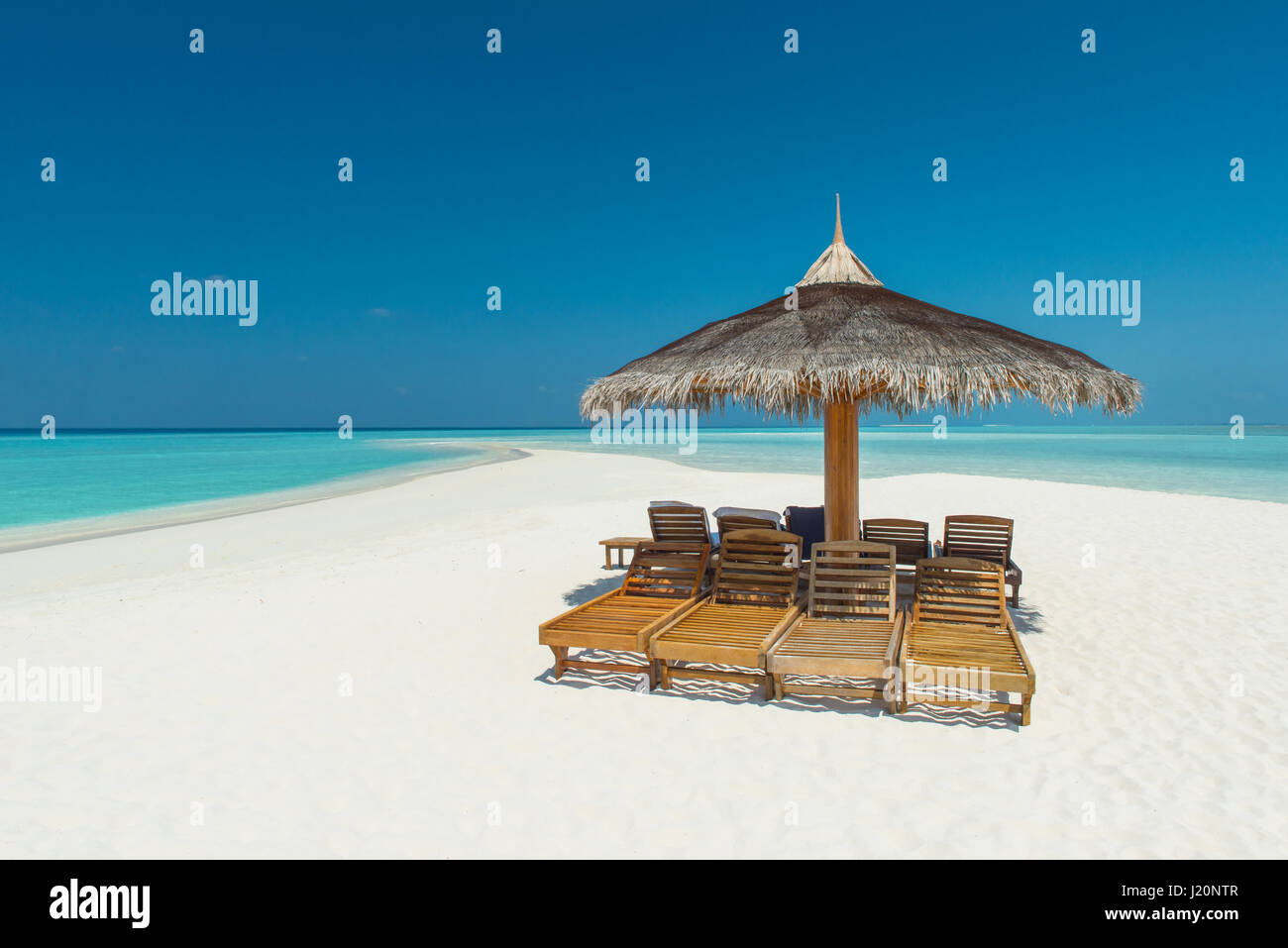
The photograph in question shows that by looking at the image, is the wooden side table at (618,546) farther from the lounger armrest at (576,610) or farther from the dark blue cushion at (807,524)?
the lounger armrest at (576,610)

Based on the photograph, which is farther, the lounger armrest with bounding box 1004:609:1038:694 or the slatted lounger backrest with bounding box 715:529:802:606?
the slatted lounger backrest with bounding box 715:529:802:606

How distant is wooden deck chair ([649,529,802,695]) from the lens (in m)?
4.20

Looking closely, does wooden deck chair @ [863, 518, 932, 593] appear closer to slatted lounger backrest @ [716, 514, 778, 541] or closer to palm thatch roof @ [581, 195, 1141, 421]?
slatted lounger backrest @ [716, 514, 778, 541]

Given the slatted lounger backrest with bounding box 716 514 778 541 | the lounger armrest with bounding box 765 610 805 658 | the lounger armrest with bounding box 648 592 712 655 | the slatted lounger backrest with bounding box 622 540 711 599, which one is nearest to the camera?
the lounger armrest with bounding box 765 610 805 658

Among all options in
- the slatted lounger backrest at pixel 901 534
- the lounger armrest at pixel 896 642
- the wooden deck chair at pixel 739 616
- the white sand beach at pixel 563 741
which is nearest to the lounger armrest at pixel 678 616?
the wooden deck chair at pixel 739 616

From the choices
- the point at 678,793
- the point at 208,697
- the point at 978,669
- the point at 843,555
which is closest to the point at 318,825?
the point at 678,793

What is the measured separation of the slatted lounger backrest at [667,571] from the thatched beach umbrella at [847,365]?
3.90 feet

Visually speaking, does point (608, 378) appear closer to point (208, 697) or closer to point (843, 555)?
point (843, 555)

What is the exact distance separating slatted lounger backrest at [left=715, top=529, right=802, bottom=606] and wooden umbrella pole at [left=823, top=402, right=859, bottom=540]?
0.79m

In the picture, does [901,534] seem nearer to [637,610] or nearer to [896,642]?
[896,642]

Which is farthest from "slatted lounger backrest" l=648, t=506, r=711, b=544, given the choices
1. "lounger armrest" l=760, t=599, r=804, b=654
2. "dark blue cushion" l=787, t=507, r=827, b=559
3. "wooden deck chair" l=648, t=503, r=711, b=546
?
"lounger armrest" l=760, t=599, r=804, b=654

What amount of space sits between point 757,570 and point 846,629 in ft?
2.93

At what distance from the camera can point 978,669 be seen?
12.3ft

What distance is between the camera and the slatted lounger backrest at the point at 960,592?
4.79 metres
